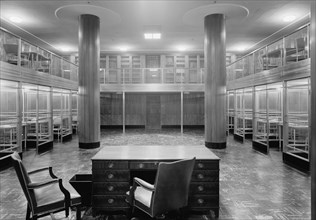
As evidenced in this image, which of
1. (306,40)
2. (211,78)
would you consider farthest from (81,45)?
(306,40)

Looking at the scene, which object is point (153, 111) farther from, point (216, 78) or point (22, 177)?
point (22, 177)

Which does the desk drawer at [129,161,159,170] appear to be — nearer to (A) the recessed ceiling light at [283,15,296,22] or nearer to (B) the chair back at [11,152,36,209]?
(B) the chair back at [11,152,36,209]

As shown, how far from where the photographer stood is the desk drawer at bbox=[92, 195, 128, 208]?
3.06m

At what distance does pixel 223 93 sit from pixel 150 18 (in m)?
4.36

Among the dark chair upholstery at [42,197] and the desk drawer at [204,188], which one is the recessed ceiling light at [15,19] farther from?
the desk drawer at [204,188]

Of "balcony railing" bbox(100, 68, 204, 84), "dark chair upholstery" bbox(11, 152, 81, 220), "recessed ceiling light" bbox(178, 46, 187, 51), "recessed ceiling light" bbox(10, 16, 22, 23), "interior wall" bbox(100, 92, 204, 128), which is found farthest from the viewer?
"interior wall" bbox(100, 92, 204, 128)

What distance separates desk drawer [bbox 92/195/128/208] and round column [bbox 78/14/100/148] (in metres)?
5.51

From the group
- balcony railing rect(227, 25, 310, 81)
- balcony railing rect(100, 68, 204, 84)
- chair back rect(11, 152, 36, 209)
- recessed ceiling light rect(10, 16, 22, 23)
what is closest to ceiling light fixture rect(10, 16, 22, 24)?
recessed ceiling light rect(10, 16, 22, 23)

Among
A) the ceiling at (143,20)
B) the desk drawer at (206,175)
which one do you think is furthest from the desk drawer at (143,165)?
the ceiling at (143,20)

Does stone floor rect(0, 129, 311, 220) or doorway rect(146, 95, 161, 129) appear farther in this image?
doorway rect(146, 95, 161, 129)

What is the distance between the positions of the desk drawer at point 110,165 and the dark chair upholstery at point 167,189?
440mm

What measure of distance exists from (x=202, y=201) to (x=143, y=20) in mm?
8462

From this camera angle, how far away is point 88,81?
8.38 metres

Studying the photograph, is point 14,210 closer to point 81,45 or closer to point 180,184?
point 180,184
